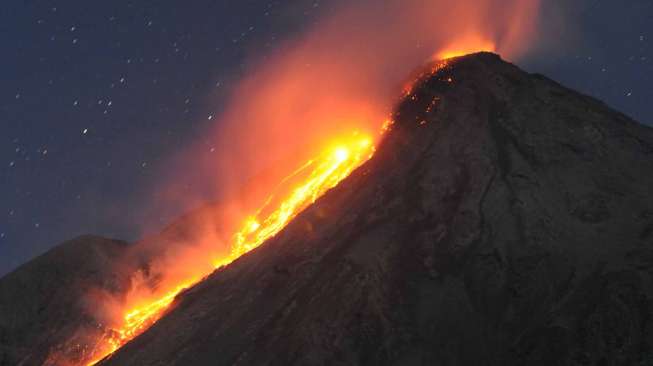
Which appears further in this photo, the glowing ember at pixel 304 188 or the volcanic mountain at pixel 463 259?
the glowing ember at pixel 304 188

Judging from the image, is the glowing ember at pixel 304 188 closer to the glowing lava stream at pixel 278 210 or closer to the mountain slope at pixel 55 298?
the glowing lava stream at pixel 278 210

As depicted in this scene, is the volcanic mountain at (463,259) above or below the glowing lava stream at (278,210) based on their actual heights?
below

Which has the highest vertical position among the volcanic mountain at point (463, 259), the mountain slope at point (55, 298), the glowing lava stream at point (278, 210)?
the mountain slope at point (55, 298)

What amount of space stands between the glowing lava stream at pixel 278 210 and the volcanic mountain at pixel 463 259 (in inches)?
177

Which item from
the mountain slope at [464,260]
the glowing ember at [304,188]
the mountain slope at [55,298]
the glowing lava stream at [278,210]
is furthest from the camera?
the glowing ember at [304,188]

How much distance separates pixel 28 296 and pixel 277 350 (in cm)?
3277

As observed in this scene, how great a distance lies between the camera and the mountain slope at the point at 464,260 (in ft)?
97.4

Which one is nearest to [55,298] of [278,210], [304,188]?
[278,210]

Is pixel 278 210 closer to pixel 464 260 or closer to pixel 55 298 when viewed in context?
pixel 55 298

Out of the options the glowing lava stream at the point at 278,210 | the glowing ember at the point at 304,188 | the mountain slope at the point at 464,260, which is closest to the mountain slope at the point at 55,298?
the glowing lava stream at the point at 278,210

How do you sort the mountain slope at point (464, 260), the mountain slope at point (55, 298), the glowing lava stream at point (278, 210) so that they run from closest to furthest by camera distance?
the mountain slope at point (464, 260)
the glowing lava stream at point (278, 210)
the mountain slope at point (55, 298)

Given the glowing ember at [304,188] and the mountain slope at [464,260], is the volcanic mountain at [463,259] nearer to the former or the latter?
the mountain slope at [464,260]

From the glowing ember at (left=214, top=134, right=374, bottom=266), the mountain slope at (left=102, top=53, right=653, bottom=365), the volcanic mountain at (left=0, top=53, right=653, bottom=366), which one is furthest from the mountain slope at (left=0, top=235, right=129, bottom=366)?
the mountain slope at (left=102, top=53, right=653, bottom=365)

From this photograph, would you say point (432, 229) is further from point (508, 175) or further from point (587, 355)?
point (587, 355)
